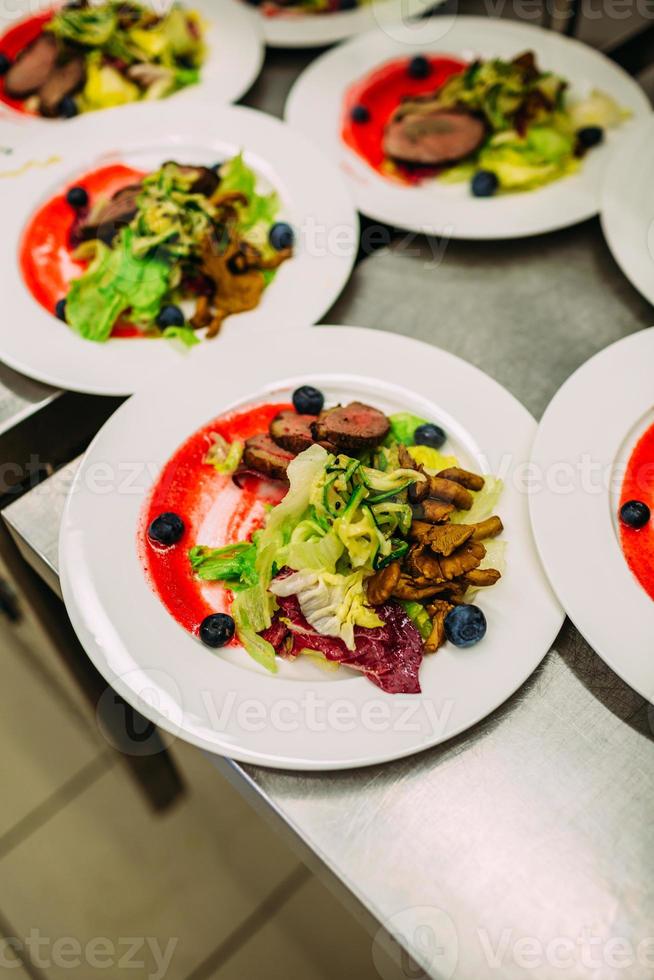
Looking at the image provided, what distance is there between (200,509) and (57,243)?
103 centimetres

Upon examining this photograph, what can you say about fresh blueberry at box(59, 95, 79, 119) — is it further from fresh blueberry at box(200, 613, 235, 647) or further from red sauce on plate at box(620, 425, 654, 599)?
red sauce on plate at box(620, 425, 654, 599)

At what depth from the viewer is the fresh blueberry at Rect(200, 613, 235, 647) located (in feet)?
5.35

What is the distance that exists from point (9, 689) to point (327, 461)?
1.68 meters

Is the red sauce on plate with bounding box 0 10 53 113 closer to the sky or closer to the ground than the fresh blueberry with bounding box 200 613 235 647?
closer to the sky

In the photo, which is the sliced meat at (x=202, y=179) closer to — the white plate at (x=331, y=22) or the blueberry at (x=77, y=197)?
the blueberry at (x=77, y=197)

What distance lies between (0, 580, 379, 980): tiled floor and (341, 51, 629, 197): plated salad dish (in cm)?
185

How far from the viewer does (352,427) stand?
1.86 metres

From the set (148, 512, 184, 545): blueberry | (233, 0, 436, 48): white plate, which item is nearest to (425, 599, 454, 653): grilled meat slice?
(148, 512, 184, 545): blueberry

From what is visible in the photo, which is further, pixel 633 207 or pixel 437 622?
pixel 633 207

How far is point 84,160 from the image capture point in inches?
99.7

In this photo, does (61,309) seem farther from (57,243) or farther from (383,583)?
(383,583)

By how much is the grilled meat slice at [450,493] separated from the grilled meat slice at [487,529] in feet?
0.20

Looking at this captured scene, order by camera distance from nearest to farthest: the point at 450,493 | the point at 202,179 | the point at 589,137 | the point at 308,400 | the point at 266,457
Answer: the point at 450,493 → the point at 266,457 → the point at 308,400 → the point at 202,179 → the point at 589,137

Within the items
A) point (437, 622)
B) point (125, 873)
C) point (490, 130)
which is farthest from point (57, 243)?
point (125, 873)
